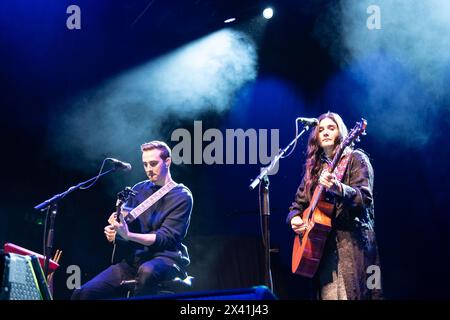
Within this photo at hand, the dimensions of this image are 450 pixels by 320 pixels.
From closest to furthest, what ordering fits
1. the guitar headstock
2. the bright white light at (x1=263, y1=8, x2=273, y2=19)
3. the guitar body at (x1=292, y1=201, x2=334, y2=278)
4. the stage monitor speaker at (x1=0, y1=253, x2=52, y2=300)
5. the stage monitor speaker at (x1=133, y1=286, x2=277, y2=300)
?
the stage monitor speaker at (x1=133, y1=286, x2=277, y2=300) < the stage monitor speaker at (x1=0, y1=253, x2=52, y2=300) < the guitar body at (x1=292, y1=201, x2=334, y2=278) < the guitar headstock < the bright white light at (x1=263, y1=8, x2=273, y2=19)

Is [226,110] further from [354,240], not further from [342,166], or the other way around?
[354,240]

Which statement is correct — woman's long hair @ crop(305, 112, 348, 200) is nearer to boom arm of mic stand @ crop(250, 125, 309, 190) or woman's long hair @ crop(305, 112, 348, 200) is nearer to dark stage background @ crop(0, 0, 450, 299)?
boom arm of mic stand @ crop(250, 125, 309, 190)

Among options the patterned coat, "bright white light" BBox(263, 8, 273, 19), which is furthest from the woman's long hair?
"bright white light" BBox(263, 8, 273, 19)

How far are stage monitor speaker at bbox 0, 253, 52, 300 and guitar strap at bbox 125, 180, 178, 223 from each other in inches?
122

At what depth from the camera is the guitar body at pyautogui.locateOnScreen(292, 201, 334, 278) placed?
454 centimetres

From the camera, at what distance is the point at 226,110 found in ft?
23.3

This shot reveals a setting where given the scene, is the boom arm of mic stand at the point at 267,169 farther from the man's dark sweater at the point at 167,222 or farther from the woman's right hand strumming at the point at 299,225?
the man's dark sweater at the point at 167,222

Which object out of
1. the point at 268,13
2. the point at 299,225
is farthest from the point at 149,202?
the point at 268,13

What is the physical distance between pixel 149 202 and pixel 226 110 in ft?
6.76

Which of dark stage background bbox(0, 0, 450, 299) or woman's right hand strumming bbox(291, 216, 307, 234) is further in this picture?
dark stage background bbox(0, 0, 450, 299)

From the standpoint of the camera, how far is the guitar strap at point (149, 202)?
5.30 meters
